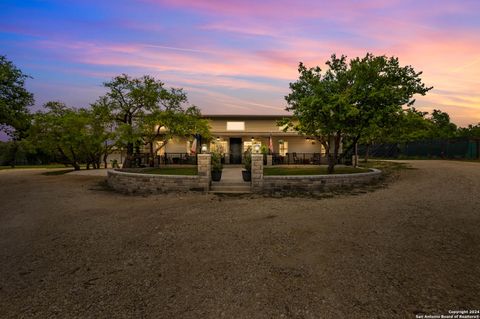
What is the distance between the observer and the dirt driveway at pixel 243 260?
365cm

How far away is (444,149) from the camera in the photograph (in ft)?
85.7

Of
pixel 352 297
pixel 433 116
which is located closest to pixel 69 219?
pixel 352 297

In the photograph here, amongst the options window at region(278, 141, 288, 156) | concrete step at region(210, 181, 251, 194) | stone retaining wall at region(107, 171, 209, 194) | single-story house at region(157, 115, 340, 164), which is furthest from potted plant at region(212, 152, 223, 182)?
window at region(278, 141, 288, 156)

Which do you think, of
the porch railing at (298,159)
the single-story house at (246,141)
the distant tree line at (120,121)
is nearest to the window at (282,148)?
the single-story house at (246,141)

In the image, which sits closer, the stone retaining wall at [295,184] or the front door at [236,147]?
the stone retaining wall at [295,184]

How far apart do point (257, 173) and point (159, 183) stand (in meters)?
4.25

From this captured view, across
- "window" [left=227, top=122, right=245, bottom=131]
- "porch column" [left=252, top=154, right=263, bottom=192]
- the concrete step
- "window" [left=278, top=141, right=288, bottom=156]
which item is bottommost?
the concrete step

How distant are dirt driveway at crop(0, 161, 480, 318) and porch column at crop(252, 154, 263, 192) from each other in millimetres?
2054

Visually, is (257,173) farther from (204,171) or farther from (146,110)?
(146,110)

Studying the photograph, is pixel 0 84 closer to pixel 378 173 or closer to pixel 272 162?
pixel 272 162

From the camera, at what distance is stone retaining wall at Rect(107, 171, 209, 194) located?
11.4 metres

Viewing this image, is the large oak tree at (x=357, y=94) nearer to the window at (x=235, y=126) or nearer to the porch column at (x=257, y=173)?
the porch column at (x=257, y=173)

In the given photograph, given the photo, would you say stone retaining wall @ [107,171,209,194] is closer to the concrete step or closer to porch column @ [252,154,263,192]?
the concrete step

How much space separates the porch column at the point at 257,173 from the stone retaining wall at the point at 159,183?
1983mm
